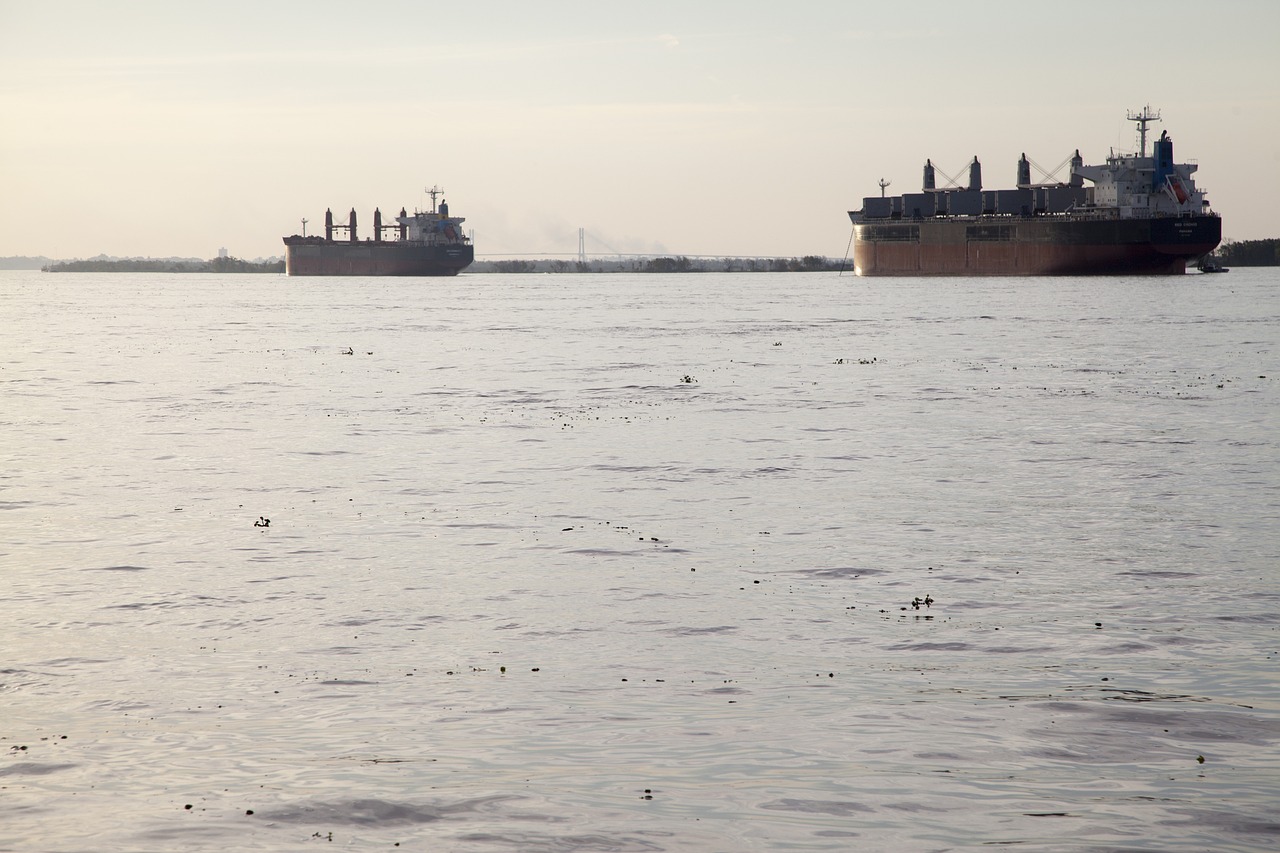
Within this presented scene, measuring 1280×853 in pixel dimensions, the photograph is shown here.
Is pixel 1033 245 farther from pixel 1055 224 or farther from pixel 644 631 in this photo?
pixel 644 631

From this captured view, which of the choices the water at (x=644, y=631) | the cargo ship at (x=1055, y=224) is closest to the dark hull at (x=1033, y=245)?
the cargo ship at (x=1055, y=224)

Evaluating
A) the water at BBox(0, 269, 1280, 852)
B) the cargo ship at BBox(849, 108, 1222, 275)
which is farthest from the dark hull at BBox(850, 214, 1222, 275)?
the water at BBox(0, 269, 1280, 852)

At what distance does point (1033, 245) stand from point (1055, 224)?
16.1 ft

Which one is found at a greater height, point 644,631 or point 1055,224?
point 1055,224

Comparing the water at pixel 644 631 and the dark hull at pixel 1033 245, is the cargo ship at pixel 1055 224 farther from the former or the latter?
the water at pixel 644 631

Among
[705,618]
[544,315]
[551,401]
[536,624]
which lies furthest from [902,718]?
[544,315]

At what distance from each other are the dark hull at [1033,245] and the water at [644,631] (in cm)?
10901

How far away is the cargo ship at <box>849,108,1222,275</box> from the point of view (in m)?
133

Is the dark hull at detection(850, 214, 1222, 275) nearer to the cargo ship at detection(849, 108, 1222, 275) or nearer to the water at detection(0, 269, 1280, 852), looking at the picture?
the cargo ship at detection(849, 108, 1222, 275)

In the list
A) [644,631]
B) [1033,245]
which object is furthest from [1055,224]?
[644,631]

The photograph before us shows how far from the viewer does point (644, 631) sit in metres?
11.9

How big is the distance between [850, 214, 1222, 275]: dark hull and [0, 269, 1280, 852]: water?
109013mm

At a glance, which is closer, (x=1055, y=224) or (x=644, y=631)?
(x=644, y=631)

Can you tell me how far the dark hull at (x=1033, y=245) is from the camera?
13162 cm
